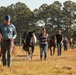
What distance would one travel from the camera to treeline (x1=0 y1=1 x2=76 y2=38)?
104 metres

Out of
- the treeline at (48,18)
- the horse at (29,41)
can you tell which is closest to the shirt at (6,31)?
the horse at (29,41)

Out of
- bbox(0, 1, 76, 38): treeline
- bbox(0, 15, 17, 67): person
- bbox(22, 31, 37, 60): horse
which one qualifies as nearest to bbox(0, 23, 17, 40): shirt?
bbox(0, 15, 17, 67): person

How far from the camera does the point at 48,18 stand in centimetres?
11038

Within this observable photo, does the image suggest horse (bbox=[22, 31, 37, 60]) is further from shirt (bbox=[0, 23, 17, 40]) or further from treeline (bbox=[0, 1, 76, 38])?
treeline (bbox=[0, 1, 76, 38])

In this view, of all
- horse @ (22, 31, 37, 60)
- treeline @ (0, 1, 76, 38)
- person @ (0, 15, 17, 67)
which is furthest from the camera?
treeline @ (0, 1, 76, 38)

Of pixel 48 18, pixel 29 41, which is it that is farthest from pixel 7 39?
pixel 48 18

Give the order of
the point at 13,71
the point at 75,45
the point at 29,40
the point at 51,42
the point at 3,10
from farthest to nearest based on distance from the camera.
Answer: the point at 3,10 → the point at 75,45 → the point at 51,42 → the point at 29,40 → the point at 13,71

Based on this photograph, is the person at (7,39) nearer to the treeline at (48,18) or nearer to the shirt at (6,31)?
the shirt at (6,31)

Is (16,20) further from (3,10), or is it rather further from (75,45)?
(75,45)

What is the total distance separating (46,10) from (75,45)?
58.6 metres

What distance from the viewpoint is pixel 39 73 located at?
433 inches

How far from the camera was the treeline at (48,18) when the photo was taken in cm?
10426

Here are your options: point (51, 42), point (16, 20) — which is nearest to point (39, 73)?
point (51, 42)

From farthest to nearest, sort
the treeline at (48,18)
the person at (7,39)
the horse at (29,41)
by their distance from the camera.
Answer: the treeline at (48,18) < the horse at (29,41) < the person at (7,39)
